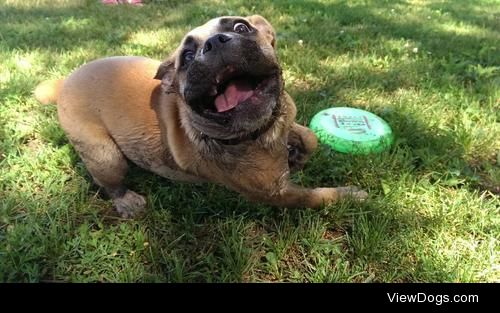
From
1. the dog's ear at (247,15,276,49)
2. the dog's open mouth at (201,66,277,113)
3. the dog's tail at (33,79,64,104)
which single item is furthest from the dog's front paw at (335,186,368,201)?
the dog's tail at (33,79,64,104)

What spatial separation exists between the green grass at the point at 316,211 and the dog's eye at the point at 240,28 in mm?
1226

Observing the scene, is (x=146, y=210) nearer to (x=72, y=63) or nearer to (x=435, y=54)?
(x=72, y=63)

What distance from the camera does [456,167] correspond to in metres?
3.23

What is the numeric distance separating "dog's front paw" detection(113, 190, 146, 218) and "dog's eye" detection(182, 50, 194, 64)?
1179 millimetres

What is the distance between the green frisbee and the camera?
3418mm

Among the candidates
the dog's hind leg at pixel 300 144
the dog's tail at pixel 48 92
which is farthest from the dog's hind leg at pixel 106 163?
the dog's hind leg at pixel 300 144

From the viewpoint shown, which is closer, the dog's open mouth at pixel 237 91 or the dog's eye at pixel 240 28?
the dog's open mouth at pixel 237 91

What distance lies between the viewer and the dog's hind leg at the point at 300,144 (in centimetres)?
321

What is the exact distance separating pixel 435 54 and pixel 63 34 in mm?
5098

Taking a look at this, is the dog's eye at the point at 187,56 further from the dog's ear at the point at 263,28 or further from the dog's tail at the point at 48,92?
the dog's tail at the point at 48,92

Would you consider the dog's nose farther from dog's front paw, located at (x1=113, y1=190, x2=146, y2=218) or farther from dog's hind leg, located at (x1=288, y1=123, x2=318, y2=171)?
dog's front paw, located at (x1=113, y1=190, x2=146, y2=218)

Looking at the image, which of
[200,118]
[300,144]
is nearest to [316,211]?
[300,144]

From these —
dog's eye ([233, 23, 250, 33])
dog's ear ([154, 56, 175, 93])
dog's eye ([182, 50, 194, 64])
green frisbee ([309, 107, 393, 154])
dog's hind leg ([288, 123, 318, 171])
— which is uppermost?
dog's eye ([233, 23, 250, 33])
